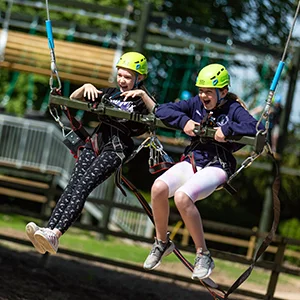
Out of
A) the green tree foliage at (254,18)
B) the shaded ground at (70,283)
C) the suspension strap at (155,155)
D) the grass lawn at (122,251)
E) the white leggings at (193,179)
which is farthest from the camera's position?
the green tree foliage at (254,18)

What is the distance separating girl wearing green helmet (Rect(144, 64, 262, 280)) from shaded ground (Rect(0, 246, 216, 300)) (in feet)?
9.01

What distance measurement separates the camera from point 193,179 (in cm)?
602

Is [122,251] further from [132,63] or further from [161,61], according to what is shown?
[161,61]

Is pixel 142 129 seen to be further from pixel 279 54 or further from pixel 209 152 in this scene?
pixel 279 54

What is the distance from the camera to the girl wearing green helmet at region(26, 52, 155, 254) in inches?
243

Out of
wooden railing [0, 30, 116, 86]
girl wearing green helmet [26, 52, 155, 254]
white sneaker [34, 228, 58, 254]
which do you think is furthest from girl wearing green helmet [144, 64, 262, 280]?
wooden railing [0, 30, 116, 86]

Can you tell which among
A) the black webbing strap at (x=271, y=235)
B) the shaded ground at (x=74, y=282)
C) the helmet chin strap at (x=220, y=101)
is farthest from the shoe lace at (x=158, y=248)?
the shaded ground at (x=74, y=282)

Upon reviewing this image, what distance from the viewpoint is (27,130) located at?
17.0 metres

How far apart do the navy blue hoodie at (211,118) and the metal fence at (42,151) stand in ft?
34.5

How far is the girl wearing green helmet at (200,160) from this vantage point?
597 cm

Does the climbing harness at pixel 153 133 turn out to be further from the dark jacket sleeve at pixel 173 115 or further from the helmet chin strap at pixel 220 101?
the helmet chin strap at pixel 220 101

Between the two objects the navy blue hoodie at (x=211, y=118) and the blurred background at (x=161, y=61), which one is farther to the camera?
the blurred background at (x=161, y=61)

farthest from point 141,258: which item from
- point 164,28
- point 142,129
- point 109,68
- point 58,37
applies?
point 58,37

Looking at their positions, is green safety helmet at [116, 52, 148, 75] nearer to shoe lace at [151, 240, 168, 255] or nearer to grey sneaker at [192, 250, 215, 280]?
shoe lace at [151, 240, 168, 255]
